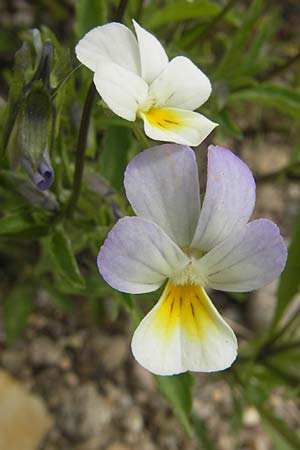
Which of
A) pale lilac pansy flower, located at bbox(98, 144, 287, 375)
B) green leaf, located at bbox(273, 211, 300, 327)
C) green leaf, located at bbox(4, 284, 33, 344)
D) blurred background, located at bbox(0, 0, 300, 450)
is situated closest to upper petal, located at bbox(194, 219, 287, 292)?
pale lilac pansy flower, located at bbox(98, 144, 287, 375)

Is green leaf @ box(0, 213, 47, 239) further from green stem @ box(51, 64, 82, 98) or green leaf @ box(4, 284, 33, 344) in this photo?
green leaf @ box(4, 284, 33, 344)

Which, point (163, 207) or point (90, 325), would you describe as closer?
point (163, 207)

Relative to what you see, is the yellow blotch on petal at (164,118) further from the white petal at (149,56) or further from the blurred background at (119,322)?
the blurred background at (119,322)

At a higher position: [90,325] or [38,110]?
[38,110]

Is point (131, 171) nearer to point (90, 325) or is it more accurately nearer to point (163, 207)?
point (163, 207)

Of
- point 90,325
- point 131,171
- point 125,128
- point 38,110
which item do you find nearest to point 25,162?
point 38,110

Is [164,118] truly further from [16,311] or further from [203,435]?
[203,435]

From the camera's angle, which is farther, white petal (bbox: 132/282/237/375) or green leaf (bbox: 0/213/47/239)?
green leaf (bbox: 0/213/47/239)
